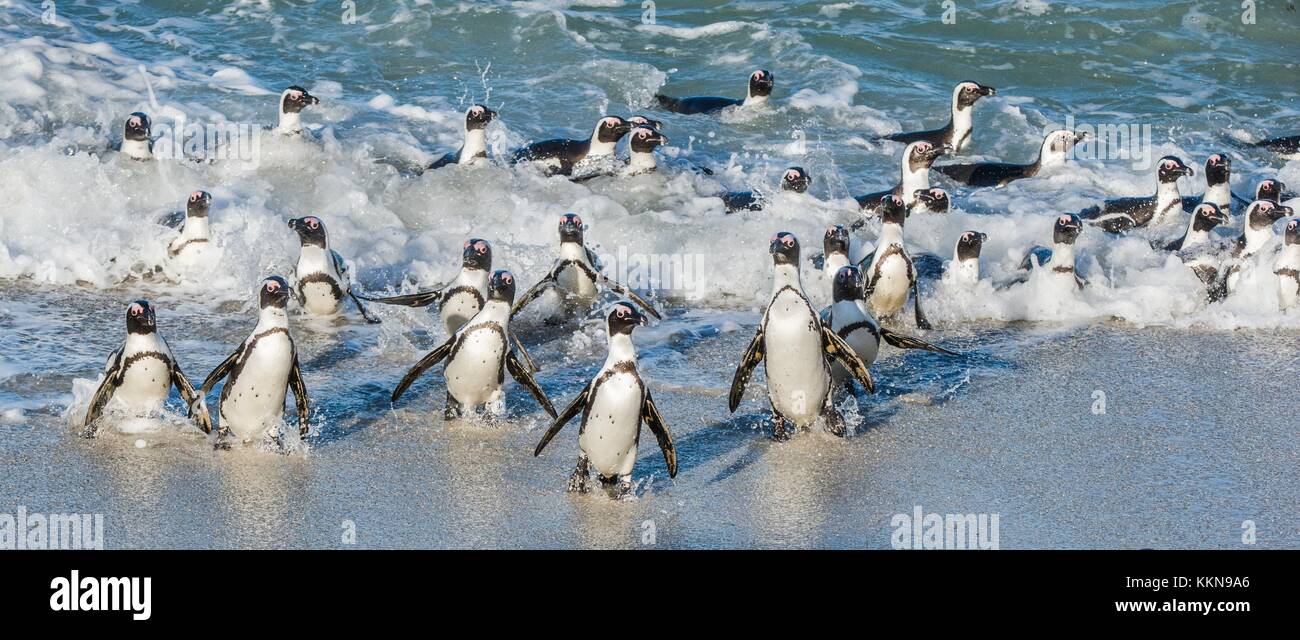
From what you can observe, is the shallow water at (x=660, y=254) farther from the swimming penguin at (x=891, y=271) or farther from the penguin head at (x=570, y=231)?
the penguin head at (x=570, y=231)

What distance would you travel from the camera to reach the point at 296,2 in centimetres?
1491

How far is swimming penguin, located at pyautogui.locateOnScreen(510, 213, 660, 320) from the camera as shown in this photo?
7.74 metres

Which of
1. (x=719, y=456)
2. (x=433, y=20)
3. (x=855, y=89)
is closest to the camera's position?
(x=719, y=456)

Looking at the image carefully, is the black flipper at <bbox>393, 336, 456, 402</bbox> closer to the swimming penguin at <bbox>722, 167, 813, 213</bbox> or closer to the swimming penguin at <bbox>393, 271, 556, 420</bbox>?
the swimming penguin at <bbox>393, 271, 556, 420</bbox>

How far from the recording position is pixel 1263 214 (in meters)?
8.46

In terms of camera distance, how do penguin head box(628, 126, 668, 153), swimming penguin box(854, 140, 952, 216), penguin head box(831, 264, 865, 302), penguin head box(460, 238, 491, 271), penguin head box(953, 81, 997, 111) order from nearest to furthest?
penguin head box(831, 264, 865, 302) → penguin head box(460, 238, 491, 271) → swimming penguin box(854, 140, 952, 216) → penguin head box(628, 126, 668, 153) → penguin head box(953, 81, 997, 111)

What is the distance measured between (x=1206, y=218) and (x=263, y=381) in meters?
5.61

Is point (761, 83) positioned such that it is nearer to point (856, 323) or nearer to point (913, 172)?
point (913, 172)

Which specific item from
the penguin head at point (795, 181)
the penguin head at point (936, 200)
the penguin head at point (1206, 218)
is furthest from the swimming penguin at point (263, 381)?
the penguin head at point (1206, 218)

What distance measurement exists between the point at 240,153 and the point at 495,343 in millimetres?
4951

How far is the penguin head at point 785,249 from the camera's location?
5.99 m

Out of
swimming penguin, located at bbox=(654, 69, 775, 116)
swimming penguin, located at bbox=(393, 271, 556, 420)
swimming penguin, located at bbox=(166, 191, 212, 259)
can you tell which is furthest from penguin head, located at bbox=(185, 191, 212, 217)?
swimming penguin, located at bbox=(654, 69, 775, 116)
